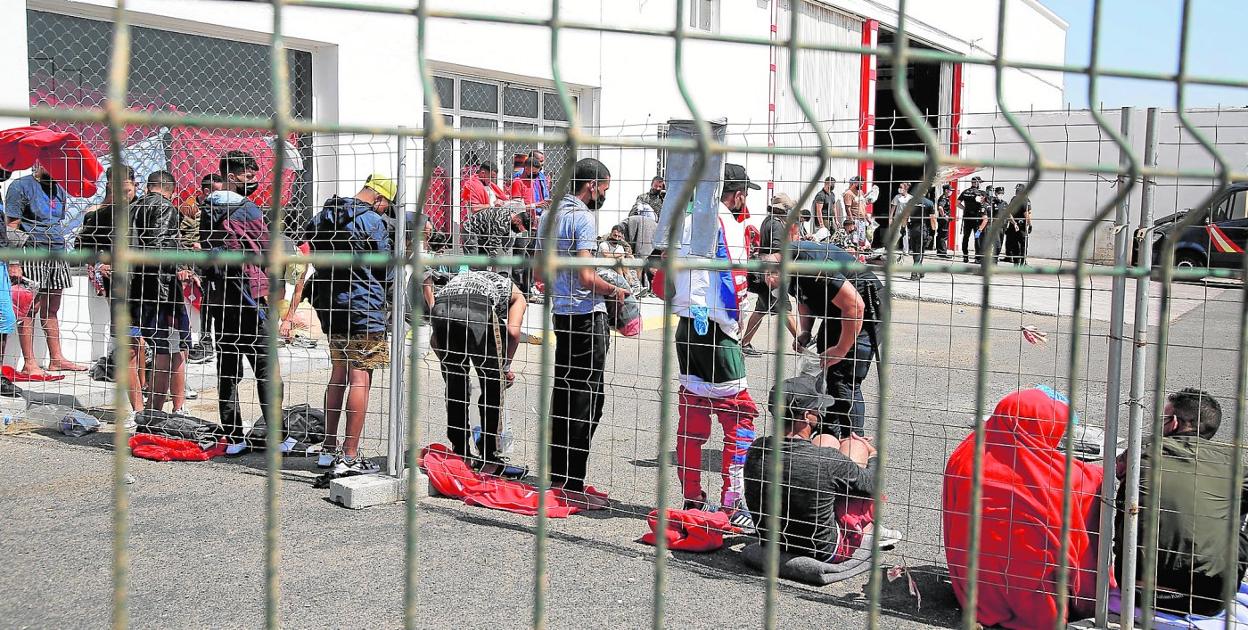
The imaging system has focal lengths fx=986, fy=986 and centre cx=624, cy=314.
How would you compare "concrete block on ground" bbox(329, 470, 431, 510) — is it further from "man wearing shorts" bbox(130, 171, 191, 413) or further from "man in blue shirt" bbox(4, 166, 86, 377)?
"man in blue shirt" bbox(4, 166, 86, 377)

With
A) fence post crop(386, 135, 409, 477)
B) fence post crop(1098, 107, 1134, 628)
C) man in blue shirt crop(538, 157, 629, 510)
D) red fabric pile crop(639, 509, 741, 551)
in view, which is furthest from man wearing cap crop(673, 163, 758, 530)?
fence post crop(1098, 107, 1134, 628)

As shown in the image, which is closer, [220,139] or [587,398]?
[587,398]

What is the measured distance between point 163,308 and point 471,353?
7.79 feet

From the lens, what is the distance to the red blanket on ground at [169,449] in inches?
237

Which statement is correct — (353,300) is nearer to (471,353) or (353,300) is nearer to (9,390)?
(471,353)

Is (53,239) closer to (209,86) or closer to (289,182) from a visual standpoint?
(289,182)

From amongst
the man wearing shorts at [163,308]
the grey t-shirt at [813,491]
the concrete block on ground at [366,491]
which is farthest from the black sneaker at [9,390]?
the grey t-shirt at [813,491]

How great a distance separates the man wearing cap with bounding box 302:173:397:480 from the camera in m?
5.40

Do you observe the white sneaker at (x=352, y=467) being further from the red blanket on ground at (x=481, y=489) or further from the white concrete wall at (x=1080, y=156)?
the white concrete wall at (x=1080, y=156)

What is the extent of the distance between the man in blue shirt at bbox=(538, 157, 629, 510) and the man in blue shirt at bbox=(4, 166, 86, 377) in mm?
3392

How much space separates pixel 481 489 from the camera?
5.30 meters

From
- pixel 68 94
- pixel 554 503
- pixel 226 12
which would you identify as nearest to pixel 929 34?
pixel 226 12

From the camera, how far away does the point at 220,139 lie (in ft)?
29.7

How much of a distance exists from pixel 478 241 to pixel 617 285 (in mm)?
1393
